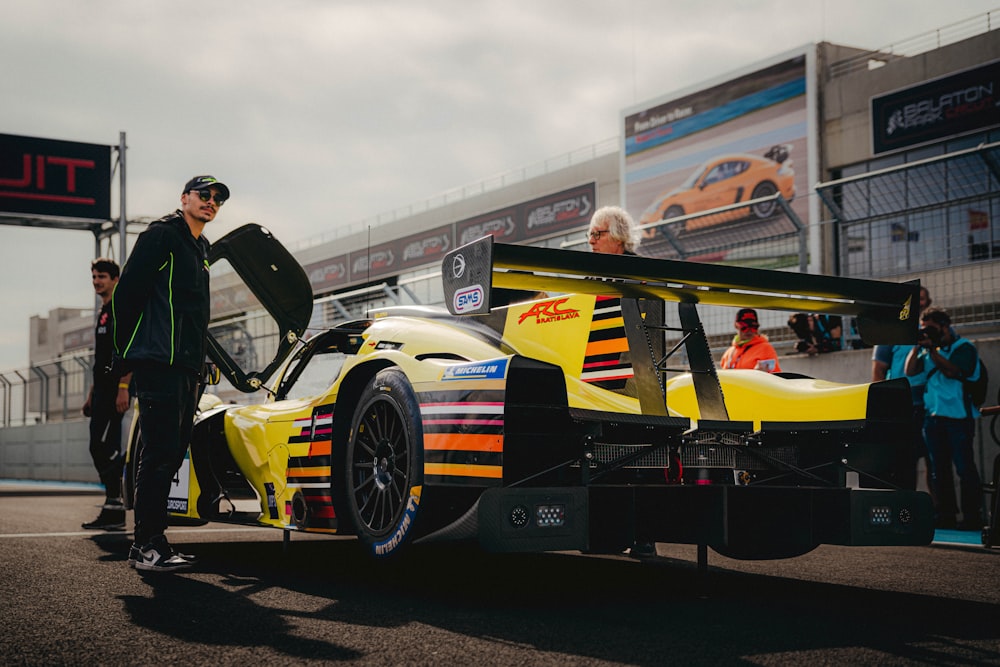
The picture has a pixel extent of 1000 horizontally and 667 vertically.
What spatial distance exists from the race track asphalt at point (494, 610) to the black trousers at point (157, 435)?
33cm

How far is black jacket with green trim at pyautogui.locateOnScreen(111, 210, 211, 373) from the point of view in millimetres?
4695

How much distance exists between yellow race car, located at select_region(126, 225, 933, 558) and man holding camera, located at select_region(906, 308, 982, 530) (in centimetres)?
302

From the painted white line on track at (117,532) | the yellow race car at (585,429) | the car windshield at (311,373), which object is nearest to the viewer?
the yellow race car at (585,429)

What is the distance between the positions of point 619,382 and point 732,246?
5.59 metres

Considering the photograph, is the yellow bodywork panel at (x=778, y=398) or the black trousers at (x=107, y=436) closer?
the yellow bodywork panel at (x=778, y=398)

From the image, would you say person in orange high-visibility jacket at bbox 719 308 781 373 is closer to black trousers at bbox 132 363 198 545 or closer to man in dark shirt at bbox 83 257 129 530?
black trousers at bbox 132 363 198 545

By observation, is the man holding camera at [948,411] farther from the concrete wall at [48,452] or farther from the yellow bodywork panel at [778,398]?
the concrete wall at [48,452]

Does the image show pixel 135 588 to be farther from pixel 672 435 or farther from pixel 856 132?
pixel 856 132

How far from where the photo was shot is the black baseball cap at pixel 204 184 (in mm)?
4984

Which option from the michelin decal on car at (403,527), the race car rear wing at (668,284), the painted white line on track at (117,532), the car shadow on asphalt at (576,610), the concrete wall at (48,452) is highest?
the race car rear wing at (668,284)

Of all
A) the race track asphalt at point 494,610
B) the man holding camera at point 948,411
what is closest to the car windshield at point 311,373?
the race track asphalt at point 494,610

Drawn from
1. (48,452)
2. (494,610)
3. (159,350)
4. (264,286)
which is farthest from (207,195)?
(48,452)

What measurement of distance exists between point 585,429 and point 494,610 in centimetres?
72

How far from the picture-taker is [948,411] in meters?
7.23
